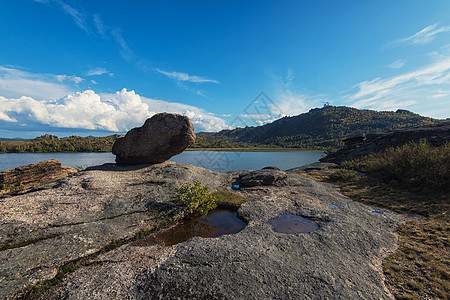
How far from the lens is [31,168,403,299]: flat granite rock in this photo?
533 centimetres

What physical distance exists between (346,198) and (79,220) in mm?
18130

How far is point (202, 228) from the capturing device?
10016 millimetres

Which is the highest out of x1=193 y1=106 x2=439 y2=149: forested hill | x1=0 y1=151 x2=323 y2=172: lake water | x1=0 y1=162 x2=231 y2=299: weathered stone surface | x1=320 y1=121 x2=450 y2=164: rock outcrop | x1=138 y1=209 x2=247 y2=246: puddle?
x1=193 y1=106 x2=439 y2=149: forested hill

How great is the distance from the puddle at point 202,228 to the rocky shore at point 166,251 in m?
0.60

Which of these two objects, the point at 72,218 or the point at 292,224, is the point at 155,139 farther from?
the point at 292,224

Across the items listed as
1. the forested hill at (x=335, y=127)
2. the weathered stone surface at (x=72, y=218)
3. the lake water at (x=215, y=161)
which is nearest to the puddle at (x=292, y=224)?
the weathered stone surface at (x=72, y=218)

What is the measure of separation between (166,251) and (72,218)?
A: 5419mm

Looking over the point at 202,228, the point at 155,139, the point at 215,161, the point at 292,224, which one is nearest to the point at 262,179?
the point at 292,224

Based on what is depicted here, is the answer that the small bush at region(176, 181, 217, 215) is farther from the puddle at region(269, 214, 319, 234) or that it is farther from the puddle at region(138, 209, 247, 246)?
the puddle at region(269, 214, 319, 234)

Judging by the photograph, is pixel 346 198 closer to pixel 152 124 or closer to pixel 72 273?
pixel 72 273

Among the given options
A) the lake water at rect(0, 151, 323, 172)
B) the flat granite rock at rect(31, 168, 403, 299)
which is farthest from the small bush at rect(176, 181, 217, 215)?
the lake water at rect(0, 151, 323, 172)

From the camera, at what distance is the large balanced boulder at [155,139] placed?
17.2 m

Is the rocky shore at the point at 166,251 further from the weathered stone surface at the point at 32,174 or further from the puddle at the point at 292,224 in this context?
the weathered stone surface at the point at 32,174

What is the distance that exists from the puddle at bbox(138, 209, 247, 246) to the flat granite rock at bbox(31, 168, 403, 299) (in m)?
0.82
